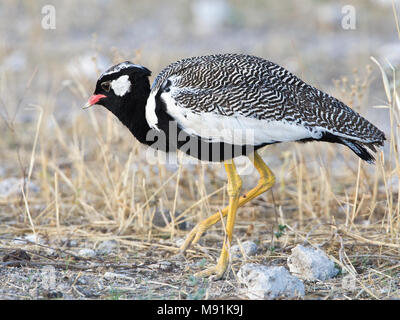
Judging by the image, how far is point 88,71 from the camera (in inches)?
297

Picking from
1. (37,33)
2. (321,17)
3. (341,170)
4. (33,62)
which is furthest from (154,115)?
(321,17)

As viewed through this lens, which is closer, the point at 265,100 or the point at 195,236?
the point at 265,100

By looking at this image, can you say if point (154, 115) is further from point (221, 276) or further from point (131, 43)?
point (131, 43)

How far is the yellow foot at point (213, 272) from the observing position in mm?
3631

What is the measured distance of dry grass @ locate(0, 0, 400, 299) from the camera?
3547mm

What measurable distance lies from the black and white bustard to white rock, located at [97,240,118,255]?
0.72 metres

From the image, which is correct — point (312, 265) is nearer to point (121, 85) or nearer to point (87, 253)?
point (87, 253)

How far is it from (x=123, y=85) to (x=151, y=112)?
0.30 metres

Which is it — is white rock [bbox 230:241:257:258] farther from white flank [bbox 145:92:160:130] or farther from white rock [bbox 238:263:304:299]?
white flank [bbox 145:92:160:130]

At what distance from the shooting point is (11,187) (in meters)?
5.21

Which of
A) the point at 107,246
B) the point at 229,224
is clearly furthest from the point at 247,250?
the point at 107,246

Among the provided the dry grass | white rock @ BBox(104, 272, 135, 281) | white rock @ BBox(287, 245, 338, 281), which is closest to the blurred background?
the dry grass

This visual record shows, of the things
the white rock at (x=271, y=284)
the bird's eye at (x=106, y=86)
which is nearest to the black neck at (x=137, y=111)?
the bird's eye at (x=106, y=86)
